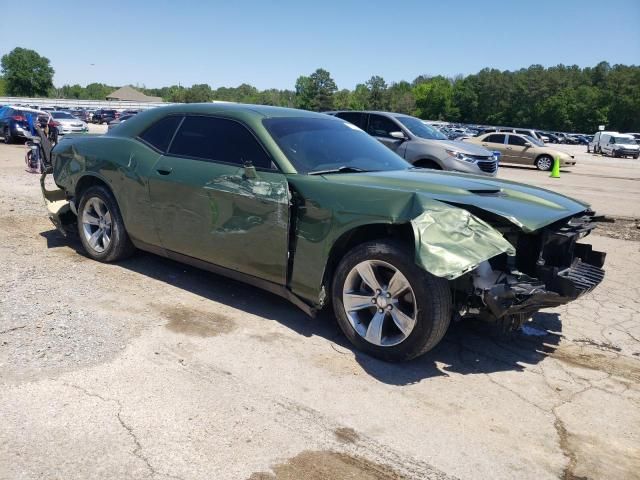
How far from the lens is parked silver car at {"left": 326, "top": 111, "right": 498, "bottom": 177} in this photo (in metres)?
10.7

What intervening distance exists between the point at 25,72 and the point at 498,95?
4103 inches

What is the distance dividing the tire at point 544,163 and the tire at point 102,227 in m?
20.6

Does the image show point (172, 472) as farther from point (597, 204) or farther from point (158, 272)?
point (597, 204)

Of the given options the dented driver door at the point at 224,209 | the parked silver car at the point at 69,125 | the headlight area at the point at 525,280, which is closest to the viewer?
the headlight area at the point at 525,280

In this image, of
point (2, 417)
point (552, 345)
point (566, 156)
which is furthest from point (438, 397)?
point (566, 156)

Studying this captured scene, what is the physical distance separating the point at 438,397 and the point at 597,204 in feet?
33.5

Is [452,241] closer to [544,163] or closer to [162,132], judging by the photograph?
[162,132]

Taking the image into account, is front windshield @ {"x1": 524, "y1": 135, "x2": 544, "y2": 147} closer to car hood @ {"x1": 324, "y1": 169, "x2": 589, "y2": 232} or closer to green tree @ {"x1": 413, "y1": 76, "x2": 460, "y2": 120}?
car hood @ {"x1": 324, "y1": 169, "x2": 589, "y2": 232}

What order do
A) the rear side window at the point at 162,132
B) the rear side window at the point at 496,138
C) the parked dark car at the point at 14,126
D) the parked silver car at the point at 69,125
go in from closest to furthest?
1. the rear side window at the point at 162,132
2. the parked dark car at the point at 14,126
3. the rear side window at the point at 496,138
4. the parked silver car at the point at 69,125

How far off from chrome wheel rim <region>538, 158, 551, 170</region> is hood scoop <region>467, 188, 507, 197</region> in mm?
20257

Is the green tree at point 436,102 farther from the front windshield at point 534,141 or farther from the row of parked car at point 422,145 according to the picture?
the row of parked car at point 422,145

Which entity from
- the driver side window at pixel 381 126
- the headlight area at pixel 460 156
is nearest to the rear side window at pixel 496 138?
the driver side window at pixel 381 126

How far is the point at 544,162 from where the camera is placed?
73.4ft

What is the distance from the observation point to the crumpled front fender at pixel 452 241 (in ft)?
10.1
